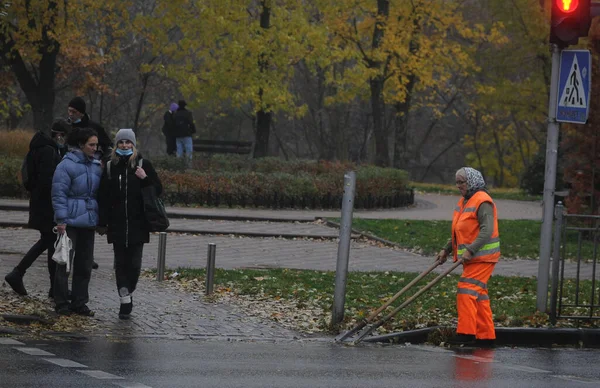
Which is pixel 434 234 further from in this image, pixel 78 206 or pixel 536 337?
pixel 78 206

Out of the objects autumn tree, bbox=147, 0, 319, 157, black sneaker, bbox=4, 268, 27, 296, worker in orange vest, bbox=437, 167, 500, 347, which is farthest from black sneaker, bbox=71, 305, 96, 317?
autumn tree, bbox=147, 0, 319, 157

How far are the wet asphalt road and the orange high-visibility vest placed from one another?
2.87 ft

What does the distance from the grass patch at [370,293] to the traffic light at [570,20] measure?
2.65 metres

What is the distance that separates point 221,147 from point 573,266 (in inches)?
926

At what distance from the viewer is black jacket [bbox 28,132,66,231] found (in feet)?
42.0

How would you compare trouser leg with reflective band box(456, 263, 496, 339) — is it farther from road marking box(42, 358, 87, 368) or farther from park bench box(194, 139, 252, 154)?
park bench box(194, 139, 252, 154)

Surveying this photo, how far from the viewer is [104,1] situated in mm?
33500

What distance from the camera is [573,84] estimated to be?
12766 mm

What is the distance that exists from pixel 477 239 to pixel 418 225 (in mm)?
12635

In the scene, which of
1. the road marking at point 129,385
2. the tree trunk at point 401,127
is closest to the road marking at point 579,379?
the road marking at point 129,385

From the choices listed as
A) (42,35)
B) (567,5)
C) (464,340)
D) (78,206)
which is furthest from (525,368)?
(42,35)

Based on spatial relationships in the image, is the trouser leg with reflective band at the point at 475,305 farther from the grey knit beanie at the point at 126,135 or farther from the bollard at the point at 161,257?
the bollard at the point at 161,257

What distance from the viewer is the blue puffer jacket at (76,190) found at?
465 inches

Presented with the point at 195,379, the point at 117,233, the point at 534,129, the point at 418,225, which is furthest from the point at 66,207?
the point at 534,129
